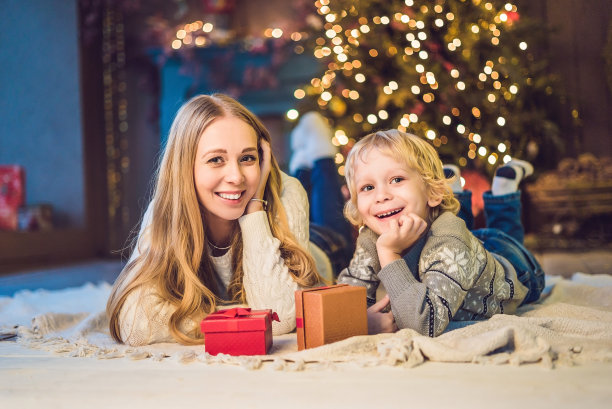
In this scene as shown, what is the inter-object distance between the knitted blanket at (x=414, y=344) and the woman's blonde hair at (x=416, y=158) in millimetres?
290

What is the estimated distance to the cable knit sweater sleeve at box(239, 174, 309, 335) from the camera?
1390 millimetres

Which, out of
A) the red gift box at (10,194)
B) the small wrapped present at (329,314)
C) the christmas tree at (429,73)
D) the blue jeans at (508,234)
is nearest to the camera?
the small wrapped present at (329,314)

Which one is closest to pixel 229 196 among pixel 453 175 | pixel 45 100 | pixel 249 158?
pixel 249 158

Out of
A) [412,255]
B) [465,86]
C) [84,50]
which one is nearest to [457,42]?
[465,86]

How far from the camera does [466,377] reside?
3.11 ft

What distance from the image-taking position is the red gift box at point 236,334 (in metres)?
1.16

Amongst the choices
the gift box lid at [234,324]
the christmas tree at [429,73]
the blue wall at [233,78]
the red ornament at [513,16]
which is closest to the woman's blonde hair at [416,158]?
the gift box lid at [234,324]

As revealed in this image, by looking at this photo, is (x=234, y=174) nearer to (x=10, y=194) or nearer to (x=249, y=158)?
(x=249, y=158)

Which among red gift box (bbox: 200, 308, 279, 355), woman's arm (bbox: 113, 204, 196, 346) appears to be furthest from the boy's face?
woman's arm (bbox: 113, 204, 196, 346)

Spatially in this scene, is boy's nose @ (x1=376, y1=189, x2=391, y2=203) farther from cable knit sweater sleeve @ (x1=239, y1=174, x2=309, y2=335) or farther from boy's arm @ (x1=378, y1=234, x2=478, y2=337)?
cable knit sweater sleeve @ (x1=239, y1=174, x2=309, y2=335)

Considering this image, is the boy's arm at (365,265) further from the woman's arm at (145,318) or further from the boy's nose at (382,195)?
the woman's arm at (145,318)

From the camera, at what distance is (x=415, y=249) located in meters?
1.37

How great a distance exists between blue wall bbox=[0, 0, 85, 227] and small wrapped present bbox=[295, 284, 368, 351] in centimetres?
350

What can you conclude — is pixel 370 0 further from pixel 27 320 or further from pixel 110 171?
pixel 110 171
